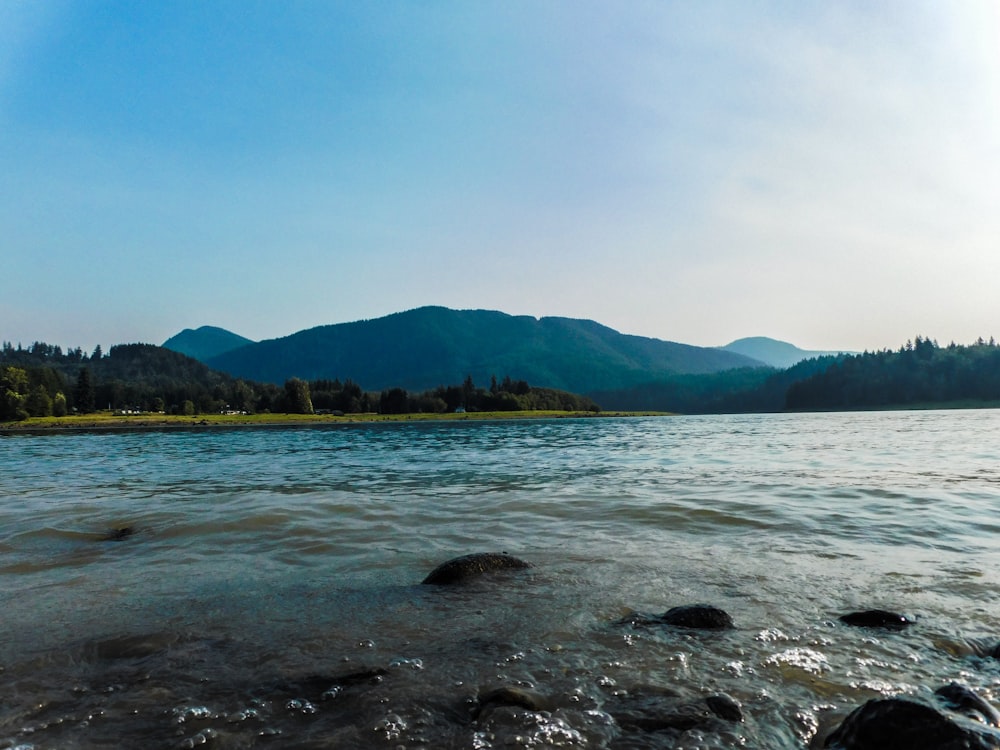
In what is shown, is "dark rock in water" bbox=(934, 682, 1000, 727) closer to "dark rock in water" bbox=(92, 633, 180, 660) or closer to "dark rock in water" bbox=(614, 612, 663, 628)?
"dark rock in water" bbox=(614, 612, 663, 628)

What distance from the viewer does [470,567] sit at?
11.6 m

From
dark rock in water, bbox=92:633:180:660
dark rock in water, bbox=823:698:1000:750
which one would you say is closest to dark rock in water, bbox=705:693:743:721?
dark rock in water, bbox=823:698:1000:750

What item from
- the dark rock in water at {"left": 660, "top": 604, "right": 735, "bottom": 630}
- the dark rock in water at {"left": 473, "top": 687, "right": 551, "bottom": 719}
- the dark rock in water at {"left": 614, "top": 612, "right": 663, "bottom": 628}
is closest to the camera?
the dark rock in water at {"left": 473, "top": 687, "right": 551, "bottom": 719}

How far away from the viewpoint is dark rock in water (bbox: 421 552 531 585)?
11.3 metres

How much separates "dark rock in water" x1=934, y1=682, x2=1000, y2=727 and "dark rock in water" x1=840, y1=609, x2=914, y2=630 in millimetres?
2189

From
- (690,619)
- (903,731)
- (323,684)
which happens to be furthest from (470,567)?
(903,731)

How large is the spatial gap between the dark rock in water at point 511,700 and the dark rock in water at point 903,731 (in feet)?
8.99

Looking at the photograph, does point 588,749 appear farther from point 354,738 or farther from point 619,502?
point 619,502

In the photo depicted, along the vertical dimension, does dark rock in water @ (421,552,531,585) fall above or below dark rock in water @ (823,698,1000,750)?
below

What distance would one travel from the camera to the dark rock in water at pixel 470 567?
1128cm

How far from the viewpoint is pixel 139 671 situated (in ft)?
23.9

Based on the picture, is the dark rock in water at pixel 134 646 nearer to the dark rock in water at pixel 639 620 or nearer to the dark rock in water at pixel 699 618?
the dark rock in water at pixel 639 620

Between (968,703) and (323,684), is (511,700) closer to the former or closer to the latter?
(323,684)

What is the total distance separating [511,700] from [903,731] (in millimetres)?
3612
